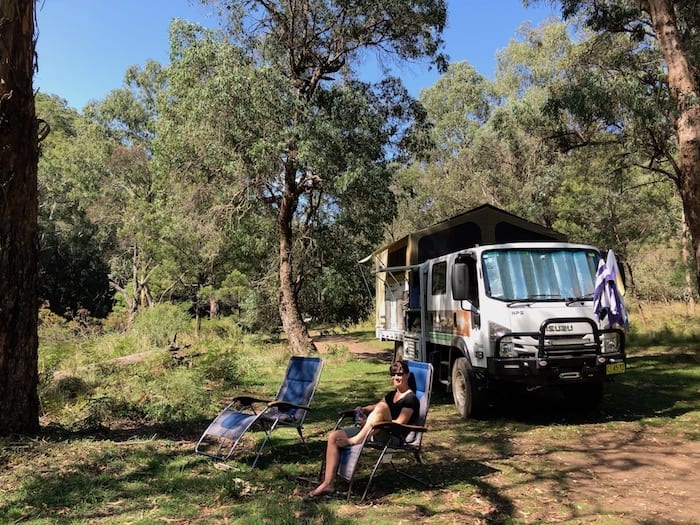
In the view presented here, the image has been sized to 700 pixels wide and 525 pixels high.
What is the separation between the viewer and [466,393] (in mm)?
7809

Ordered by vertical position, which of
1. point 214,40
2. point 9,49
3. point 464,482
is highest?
point 214,40

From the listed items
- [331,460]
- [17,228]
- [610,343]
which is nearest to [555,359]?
[610,343]

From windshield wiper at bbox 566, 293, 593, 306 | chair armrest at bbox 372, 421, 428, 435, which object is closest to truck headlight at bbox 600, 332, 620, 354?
windshield wiper at bbox 566, 293, 593, 306

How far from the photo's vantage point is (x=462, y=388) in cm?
808

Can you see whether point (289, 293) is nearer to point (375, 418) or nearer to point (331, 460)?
point (375, 418)

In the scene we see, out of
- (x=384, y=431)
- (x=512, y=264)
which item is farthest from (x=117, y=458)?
(x=512, y=264)

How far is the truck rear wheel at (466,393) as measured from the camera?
766 centimetres

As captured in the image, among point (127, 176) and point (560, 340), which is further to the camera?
point (127, 176)

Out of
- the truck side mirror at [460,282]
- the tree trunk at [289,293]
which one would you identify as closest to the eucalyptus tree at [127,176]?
the tree trunk at [289,293]

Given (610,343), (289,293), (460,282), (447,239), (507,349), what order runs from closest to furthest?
(507,349) → (610,343) → (460,282) → (447,239) → (289,293)

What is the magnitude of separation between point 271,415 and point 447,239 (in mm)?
6851

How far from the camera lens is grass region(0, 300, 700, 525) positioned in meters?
4.31

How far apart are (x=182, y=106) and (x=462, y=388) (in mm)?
11117

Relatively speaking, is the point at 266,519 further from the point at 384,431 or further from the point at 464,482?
the point at 464,482
